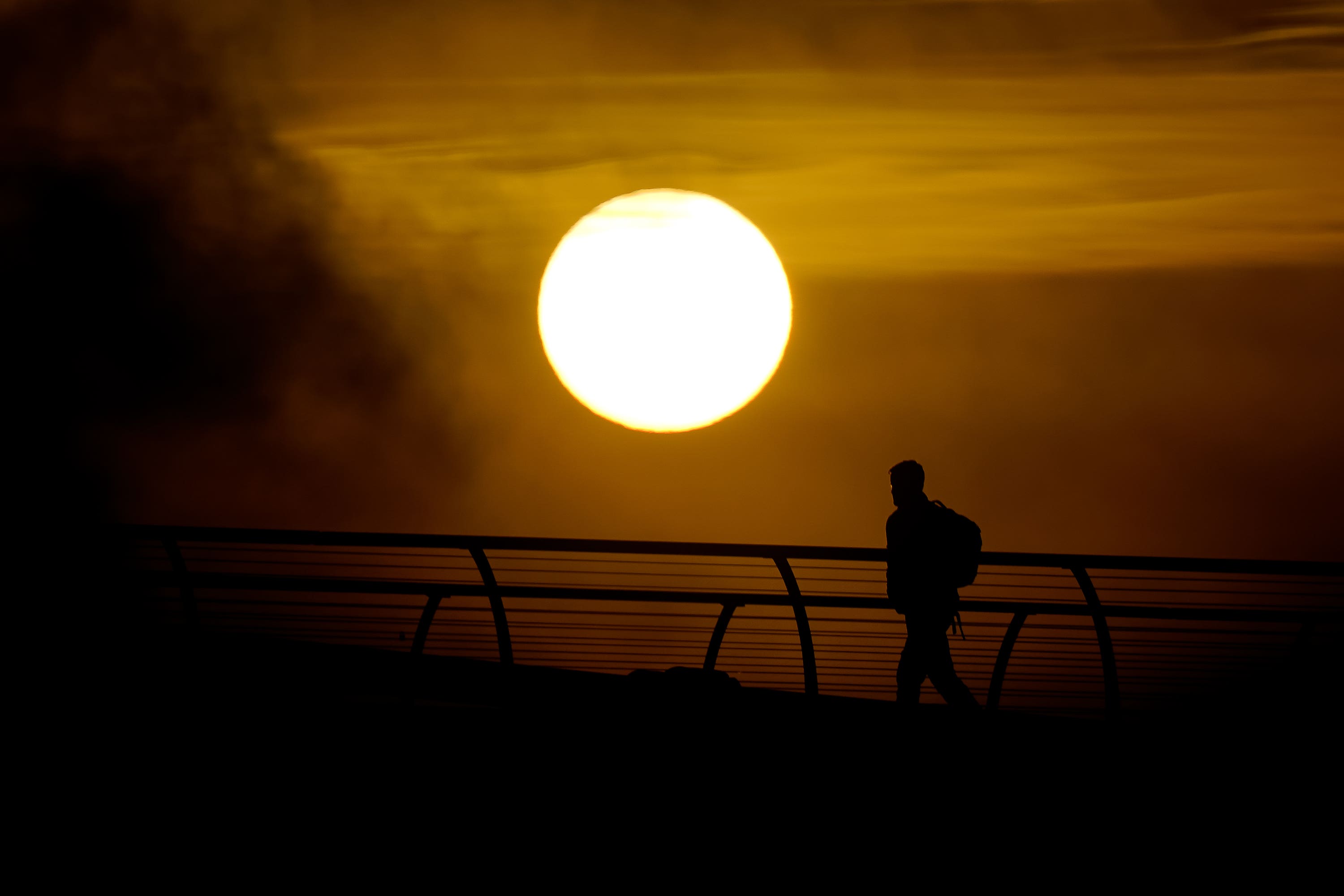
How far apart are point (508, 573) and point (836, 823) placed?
260 cm

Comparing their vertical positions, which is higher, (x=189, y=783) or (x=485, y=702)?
(x=485, y=702)

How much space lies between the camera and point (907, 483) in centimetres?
645

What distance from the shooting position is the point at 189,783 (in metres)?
5.97

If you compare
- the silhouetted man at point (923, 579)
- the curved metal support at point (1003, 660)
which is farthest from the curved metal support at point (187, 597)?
the curved metal support at point (1003, 660)

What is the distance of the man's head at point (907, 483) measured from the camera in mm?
6441

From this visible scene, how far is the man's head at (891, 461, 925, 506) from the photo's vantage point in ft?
21.1

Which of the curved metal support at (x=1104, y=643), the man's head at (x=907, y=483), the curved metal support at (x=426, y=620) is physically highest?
the man's head at (x=907, y=483)

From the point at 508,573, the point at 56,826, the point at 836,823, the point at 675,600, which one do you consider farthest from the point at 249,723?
the point at 836,823

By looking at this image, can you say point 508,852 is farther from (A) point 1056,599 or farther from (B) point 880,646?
(A) point 1056,599

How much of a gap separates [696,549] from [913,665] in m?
1.31

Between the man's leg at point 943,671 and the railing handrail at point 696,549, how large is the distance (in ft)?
1.52

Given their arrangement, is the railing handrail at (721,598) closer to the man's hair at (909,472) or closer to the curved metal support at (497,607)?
the curved metal support at (497,607)

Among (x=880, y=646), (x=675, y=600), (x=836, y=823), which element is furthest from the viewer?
→ (x=880, y=646)

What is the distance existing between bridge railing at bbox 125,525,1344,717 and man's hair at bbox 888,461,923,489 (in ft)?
1.51
